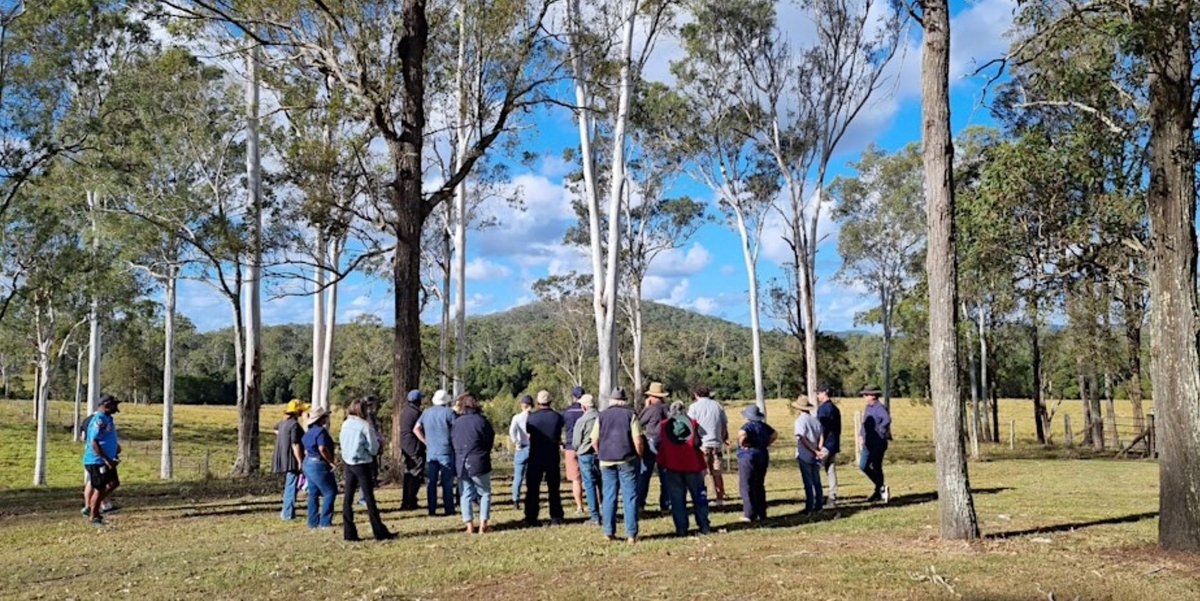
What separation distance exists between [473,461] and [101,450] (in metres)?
5.18

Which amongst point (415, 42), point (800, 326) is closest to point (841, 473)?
point (800, 326)

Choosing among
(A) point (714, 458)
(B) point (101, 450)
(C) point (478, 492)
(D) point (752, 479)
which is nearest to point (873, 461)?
(A) point (714, 458)

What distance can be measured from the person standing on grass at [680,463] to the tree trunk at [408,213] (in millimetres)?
6012

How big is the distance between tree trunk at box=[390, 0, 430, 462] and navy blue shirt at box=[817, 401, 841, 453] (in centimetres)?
650

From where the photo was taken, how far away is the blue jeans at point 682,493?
940 centimetres

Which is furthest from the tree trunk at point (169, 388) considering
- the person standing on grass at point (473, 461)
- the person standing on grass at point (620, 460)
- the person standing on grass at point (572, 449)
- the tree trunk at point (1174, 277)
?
the tree trunk at point (1174, 277)

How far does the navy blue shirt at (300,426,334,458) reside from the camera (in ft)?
33.2

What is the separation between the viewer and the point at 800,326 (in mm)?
30719

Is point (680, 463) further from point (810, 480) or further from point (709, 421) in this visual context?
point (810, 480)

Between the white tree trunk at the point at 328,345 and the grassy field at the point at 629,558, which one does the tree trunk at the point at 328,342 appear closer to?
the white tree trunk at the point at 328,345

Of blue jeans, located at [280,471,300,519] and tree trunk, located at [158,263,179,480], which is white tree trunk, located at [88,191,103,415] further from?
blue jeans, located at [280,471,300,519]

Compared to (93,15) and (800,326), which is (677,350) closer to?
(800,326)

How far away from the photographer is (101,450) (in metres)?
11.3

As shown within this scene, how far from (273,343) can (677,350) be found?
48889mm
